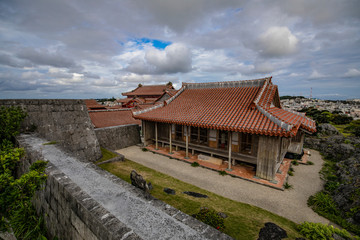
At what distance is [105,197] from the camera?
3.92 meters

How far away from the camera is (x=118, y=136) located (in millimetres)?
16125

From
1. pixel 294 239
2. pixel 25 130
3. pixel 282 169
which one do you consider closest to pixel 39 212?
pixel 25 130

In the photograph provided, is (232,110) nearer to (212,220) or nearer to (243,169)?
(243,169)

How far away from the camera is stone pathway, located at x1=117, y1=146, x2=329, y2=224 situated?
291 inches

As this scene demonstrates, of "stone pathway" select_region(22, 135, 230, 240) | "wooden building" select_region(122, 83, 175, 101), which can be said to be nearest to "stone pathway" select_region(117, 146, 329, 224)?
"stone pathway" select_region(22, 135, 230, 240)

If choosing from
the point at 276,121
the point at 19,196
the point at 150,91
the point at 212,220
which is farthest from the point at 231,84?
the point at 150,91

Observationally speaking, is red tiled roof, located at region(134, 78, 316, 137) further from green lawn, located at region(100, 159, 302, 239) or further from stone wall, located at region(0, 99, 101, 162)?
stone wall, located at region(0, 99, 101, 162)

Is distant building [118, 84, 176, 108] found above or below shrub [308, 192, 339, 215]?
above

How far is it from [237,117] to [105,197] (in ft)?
27.7

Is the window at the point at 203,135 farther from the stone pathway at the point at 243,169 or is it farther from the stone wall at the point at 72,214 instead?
the stone wall at the point at 72,214

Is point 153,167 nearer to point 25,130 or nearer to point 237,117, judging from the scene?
point 237,117

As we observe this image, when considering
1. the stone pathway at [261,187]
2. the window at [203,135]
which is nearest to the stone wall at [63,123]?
the stone pathway at [261,187]

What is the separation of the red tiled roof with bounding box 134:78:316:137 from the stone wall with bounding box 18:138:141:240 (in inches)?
304

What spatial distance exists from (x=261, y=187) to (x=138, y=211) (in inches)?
315
